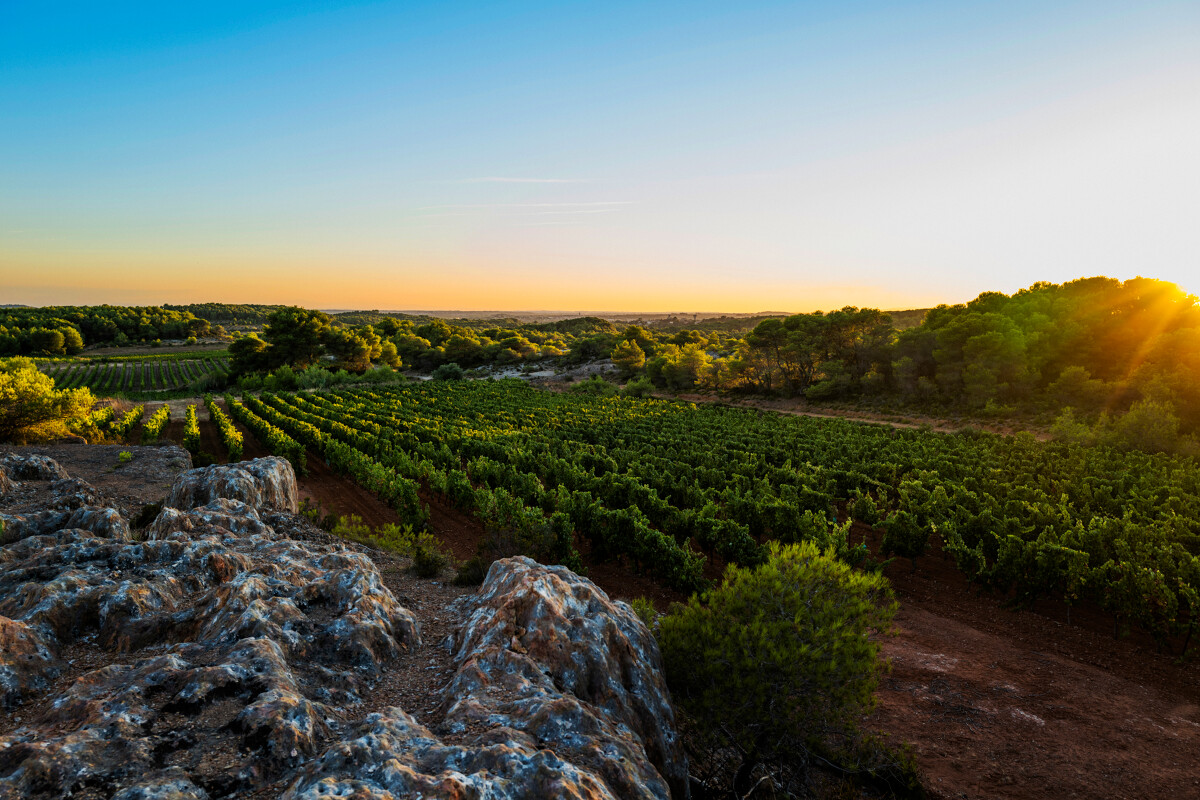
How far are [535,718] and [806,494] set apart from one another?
2067 centimetres

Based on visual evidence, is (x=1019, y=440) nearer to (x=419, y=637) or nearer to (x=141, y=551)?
(x=419, y=637)

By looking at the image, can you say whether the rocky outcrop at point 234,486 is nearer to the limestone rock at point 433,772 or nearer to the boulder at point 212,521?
the boulder at point 212,521

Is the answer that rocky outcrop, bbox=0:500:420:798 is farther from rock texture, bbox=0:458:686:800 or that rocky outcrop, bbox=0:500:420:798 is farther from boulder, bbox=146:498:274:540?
boulder, bbox=146:498:274:540

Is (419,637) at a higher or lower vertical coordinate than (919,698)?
higher

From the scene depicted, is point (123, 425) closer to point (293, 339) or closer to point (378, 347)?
point (293, 339)

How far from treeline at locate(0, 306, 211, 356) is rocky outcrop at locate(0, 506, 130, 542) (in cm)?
13570

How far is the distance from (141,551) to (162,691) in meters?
5.47

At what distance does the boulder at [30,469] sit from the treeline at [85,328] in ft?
411

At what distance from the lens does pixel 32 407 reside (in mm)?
→ 30500

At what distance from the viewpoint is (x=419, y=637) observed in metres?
9.20

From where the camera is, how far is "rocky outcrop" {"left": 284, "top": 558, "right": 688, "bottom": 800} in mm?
5055

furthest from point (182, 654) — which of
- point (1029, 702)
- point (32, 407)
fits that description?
point (32, 407)

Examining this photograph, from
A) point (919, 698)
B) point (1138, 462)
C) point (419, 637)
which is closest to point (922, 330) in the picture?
point (1138, 462)

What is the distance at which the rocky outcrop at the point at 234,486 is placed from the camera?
18125 mm
